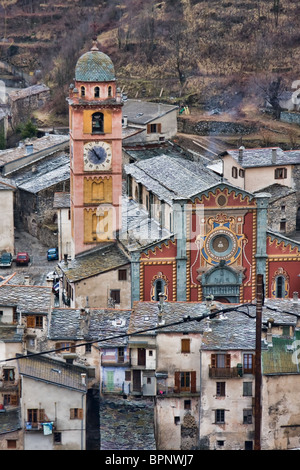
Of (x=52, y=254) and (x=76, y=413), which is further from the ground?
(x=52, y=254)

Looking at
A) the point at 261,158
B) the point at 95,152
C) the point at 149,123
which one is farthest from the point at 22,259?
the point at 149,123

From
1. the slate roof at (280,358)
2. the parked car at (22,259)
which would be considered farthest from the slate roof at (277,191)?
the slate roof at (280,358)

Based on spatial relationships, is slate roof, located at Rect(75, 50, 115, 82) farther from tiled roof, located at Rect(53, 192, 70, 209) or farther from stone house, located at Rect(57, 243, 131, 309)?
tiled roof, located at Rect(53, 192, 70, 209)

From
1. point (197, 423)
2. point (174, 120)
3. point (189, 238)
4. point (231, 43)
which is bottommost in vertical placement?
point (197, 423)

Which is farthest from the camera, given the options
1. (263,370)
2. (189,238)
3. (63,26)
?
(63,26)

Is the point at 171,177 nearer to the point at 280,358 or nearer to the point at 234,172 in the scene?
the point at 234,172

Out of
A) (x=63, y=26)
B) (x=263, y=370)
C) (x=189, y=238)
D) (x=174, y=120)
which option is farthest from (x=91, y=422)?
(x=63, y=26)

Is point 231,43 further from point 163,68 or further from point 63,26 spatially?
point 63,26
